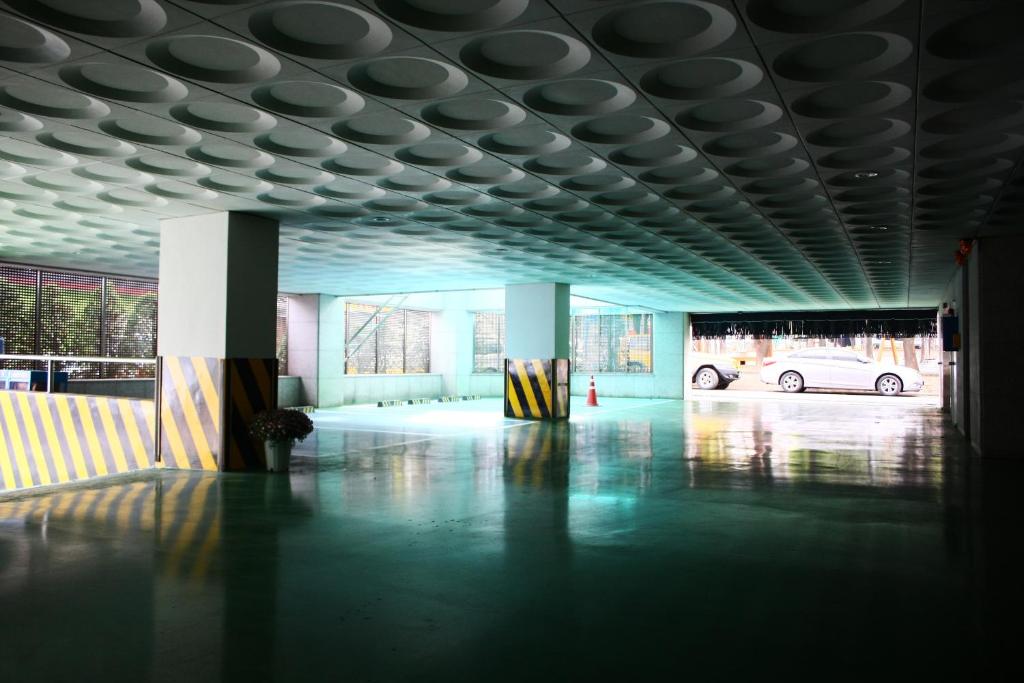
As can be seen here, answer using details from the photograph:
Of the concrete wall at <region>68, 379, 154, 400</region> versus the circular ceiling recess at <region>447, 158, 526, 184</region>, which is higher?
the circular ceiling recess at <region>447, 158, 526, 184</region>

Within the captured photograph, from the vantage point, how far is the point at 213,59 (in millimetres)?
4316

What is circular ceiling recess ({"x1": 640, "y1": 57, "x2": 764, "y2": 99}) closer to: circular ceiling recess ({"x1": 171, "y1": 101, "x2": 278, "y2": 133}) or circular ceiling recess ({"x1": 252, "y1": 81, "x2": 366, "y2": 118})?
circular ceiling recess ({"x1": 252, "y1": 81, "x2": 366, "y2": 118})

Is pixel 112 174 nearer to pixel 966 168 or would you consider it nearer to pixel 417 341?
pixel 966 168

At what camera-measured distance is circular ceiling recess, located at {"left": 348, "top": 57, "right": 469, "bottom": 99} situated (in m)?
4.39

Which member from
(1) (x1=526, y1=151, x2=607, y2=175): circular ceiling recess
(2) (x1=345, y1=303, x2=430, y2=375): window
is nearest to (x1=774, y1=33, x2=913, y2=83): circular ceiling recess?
(1) (x1=526, y1=151, x2=607, y2=175): circular ceiling recess

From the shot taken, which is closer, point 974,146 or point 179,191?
Answer: point 974,146

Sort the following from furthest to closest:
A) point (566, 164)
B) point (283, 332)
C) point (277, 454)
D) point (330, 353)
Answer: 1. point (283, 332)
2. point (330, 353)
3. point (277, 454)
4. point (566, 164)

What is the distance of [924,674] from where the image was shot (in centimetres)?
306

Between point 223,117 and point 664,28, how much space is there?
9.95 ft

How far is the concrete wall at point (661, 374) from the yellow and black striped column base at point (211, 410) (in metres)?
15.8

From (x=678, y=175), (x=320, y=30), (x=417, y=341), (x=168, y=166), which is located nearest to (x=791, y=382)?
(x=417, y=341)

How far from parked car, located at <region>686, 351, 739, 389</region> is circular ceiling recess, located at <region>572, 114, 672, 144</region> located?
70.3 feet

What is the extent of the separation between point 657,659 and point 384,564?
6.47 ft

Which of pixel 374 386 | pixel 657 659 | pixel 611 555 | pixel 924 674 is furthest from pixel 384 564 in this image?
pixel 374 386
